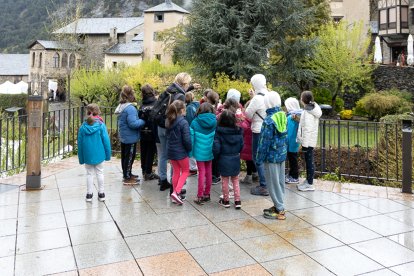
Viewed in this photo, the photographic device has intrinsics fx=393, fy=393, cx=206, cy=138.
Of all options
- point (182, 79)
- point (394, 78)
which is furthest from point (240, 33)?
point (394, 78)

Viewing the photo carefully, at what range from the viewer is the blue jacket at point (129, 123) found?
23.6ft

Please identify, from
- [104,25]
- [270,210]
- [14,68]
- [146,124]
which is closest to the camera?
[270,210]

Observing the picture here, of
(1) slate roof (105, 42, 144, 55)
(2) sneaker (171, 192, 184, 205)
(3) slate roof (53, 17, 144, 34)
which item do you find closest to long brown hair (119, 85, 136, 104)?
(2) sneaker (171, 192, 184, 205)

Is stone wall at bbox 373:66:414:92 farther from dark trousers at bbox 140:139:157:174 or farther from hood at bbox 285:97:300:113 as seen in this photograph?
dark trousers at bbox 140:139:157:174

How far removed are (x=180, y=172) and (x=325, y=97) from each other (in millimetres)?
23800

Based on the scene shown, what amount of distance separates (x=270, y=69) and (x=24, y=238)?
56.3ft

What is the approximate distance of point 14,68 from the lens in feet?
222

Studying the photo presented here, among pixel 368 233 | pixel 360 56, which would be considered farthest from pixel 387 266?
pixel 360 56

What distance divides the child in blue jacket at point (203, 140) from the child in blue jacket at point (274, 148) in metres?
0.91

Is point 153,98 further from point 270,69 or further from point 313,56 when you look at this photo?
point 313,56

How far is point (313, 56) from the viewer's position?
22156mm

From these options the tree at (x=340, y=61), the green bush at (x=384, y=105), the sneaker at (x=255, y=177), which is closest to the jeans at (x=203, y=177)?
the sneaker at (x=255, y=177)

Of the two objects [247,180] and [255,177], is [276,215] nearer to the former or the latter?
[247,180]

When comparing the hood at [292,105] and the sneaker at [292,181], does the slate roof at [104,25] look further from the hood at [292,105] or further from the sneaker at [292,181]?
the sneaker at [292,181]
